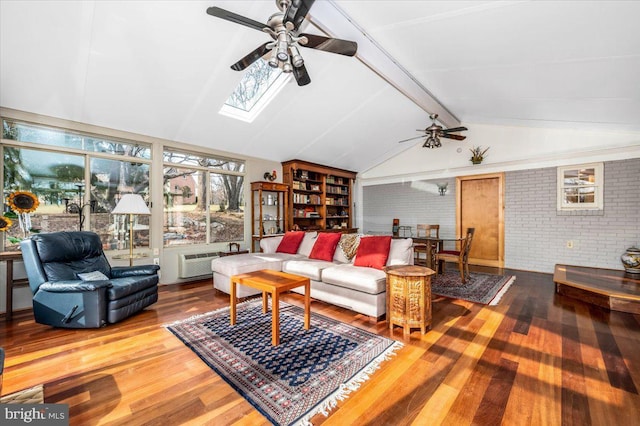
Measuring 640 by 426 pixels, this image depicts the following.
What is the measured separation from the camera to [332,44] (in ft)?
7.77

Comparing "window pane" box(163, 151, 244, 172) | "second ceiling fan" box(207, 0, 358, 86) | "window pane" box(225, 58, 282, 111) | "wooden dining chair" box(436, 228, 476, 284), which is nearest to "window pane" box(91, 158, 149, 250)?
"window pane" box(163, 151, 244, 172)

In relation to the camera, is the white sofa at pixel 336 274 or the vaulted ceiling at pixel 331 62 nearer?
the vaulted ceiling at pixel 331 62

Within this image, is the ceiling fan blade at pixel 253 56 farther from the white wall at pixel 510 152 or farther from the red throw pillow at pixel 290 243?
the white wall at pixel 510 152

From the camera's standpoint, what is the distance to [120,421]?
1.51 m

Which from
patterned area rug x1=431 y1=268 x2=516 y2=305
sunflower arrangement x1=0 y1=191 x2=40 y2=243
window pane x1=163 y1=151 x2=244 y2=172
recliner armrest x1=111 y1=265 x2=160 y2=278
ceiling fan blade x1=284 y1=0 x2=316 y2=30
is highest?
ceiling fan blade x1=284 y1=0 x2=316 y2=30

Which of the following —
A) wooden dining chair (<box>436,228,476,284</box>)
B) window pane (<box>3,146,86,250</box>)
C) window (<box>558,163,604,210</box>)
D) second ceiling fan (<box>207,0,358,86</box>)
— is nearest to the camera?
Answer: second ceiling fan (<box>207,0,358,86</box>)

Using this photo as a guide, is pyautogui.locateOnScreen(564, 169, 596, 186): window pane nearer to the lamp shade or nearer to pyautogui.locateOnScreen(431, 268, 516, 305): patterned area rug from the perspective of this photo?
pyautogui.locateOnScreen(431, 268, 516, 305): patterned area rug

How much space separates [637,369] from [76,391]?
3.96 m

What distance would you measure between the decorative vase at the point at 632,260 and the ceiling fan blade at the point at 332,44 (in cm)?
550

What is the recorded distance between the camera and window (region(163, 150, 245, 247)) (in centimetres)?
473

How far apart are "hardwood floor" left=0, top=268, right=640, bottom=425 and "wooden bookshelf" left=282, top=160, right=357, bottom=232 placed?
3.80m

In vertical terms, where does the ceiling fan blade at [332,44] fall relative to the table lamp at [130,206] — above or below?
above

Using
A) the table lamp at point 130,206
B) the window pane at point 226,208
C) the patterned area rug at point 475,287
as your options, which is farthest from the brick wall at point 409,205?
the table lamp at point 130,206

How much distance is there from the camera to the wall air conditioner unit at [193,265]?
458 centimetres
